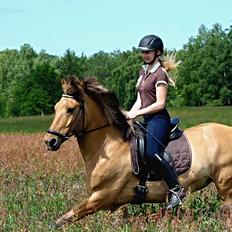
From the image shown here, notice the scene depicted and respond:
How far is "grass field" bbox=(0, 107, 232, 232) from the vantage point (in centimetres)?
611

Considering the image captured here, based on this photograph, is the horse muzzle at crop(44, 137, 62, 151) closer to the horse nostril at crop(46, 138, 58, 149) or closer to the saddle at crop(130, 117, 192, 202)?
the horse nostril at crop(46, 138, 58, 149)

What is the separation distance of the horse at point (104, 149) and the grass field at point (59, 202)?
23cm

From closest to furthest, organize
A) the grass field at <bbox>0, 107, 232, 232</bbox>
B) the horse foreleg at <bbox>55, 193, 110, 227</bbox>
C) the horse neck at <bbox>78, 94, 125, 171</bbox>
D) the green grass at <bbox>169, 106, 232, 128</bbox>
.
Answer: the grass field at <bbox>0, 107, 232, 232</bbox> → the horse foreleg at <bbox>55, 193, 110, 227</bbox> → the horse neck at <bbox>78, 94, 125, 171</bbox> → the green grass at <bbox>169, 106, 232, 128</bbox>

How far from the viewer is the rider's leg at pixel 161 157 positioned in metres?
7.13

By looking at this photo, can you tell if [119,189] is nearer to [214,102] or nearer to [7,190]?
[7,190]

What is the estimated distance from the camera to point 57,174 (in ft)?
38.3

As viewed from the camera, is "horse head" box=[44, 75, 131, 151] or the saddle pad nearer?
"horse head" box=[44, 75, 131, 151]

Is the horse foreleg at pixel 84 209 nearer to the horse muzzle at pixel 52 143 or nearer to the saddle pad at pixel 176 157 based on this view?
the saddle pad at pixel 176 157

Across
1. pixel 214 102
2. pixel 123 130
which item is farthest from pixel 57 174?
pixel 214 102

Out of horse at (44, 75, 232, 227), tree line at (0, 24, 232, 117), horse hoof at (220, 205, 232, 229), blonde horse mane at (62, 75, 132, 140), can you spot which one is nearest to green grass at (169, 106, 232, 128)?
horse at (44, 75, 232, 227)

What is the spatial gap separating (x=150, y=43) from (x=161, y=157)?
4.35 ft

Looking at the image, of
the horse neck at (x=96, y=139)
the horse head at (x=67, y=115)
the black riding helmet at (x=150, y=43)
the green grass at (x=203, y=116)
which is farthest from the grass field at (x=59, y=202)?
the green grass at (x=203, y=116)

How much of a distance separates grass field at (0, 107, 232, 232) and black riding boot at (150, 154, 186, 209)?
0.45 feet

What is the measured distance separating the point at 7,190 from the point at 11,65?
10535 centimetres
